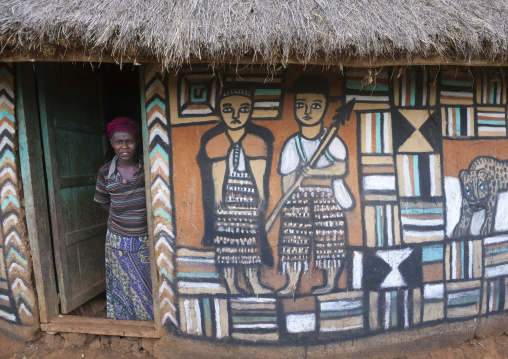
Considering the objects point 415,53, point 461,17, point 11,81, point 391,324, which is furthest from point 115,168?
point 461,17

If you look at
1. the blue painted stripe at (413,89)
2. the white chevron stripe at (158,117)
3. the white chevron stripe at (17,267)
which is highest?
the blue painted stripe at (413,89)

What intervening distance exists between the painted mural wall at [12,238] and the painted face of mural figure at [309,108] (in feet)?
6.50

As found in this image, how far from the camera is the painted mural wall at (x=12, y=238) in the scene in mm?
2289

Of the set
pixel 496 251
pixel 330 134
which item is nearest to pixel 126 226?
pixel 330 134

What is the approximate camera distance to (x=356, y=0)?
78.2 inches

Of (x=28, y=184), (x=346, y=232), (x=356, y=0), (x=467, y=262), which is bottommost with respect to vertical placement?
(x=467, y=262)

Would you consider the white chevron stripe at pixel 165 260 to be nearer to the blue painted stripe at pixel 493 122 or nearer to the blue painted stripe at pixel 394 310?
the blue painted stripe at pixel 394 310

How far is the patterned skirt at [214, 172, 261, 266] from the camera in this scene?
220 cm

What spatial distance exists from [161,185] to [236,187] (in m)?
0.52

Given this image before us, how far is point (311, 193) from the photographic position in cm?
221

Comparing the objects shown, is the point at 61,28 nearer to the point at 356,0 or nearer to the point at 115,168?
the point at 115,168

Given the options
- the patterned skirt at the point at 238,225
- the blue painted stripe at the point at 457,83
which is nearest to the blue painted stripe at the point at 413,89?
the blue painted stripe at the point at 457,83

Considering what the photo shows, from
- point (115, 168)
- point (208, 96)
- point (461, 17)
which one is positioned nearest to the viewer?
point (461, 17)

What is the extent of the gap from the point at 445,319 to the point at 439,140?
1360 millimetres
